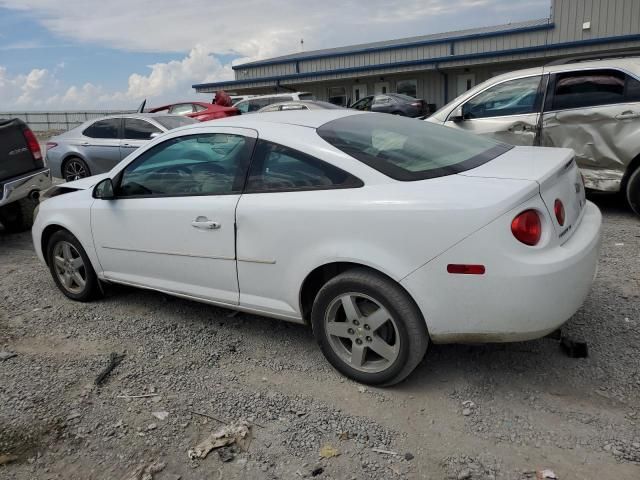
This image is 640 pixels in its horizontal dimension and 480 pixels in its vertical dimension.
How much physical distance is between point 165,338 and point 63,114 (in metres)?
36.8

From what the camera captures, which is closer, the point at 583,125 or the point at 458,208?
the point at 458,208

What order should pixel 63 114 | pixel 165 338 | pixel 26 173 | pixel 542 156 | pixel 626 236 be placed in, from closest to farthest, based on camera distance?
pixel 542 156 < pixel 165 338 < pixel 626 236 < pixel 26 173 < pixel 63 114

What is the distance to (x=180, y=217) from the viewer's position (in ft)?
11.9

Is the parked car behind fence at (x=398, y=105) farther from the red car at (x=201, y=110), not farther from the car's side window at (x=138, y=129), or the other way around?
the car's side window at (x=138, y=129)

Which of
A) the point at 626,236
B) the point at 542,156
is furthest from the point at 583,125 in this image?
the point at 542,156

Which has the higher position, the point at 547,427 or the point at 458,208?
the point at 458,208

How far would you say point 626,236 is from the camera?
5.47m

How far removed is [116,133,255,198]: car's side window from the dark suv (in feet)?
11.3

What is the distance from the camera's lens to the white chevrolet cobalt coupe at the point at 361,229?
2.64 metres

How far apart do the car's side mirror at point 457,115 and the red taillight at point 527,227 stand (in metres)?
4.43

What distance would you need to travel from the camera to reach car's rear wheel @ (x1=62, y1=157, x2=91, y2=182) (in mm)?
10305

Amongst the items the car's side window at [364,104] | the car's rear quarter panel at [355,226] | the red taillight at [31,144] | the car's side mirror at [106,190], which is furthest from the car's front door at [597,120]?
the car's side window at [364,104]

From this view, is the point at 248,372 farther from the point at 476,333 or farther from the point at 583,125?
the point at 583,125

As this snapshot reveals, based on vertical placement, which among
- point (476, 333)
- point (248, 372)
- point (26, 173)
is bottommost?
point (248, 372)
